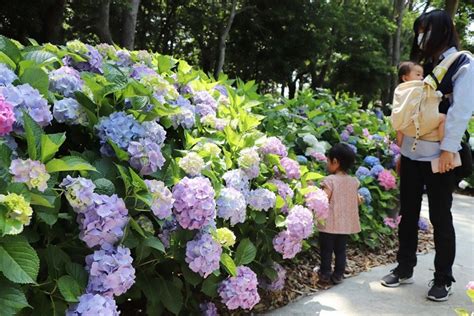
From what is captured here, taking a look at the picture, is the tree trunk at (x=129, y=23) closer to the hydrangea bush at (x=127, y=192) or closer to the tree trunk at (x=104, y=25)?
the tree trunk at (x=104, y=25)

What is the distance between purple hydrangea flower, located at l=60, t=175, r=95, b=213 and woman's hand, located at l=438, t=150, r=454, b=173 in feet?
6.74

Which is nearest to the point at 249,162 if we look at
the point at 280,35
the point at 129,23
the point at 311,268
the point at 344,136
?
the point at 311,268

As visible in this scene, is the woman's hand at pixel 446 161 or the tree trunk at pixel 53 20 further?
the tree trunk at pixel 53 20

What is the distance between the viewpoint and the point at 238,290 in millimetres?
2314

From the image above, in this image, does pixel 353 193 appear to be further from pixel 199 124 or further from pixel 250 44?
pixel 250 44

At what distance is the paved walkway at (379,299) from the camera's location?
9.61 ft

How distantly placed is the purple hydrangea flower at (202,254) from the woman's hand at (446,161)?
152 centimetres

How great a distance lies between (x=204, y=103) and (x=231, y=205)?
0.73m

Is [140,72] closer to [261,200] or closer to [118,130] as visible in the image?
[118,130]

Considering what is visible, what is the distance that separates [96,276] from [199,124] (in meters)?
1.16

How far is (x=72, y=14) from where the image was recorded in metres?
15.3

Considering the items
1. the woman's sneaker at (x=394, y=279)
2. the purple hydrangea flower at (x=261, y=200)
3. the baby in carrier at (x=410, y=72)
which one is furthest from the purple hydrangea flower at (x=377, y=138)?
the purple hydrangea flower at (x=261, y=200)

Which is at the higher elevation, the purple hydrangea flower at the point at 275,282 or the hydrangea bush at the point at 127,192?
the hydrangea bush at the point at 127,192

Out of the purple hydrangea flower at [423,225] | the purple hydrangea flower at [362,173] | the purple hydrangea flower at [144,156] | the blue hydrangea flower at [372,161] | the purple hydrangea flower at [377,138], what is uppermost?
the purple hydrangea flower at [144,156]
